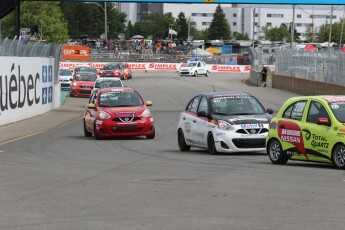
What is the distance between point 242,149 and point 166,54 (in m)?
89.5

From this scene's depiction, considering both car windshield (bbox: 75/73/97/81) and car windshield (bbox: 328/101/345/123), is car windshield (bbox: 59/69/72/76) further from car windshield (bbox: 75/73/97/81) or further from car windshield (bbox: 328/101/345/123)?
car windshield (bbox: 328/101/345/123)

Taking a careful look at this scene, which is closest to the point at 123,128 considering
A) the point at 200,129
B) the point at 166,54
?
the point at 200,129

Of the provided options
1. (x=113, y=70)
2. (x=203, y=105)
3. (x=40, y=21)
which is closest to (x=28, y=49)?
(x=203, y=105)

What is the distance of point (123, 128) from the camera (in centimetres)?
2534

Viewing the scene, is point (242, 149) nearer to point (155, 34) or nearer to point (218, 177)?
point (218, 177)

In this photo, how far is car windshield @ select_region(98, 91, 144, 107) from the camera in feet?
86.7

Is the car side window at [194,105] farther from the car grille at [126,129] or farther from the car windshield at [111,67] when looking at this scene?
the car windshield at [111,67]

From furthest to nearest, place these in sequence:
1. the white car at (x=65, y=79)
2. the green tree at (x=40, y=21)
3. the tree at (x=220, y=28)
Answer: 1. the tree at (x=220, y=28)
2. the green tree at (x=40, y=21)
3. the white car at (x=65, y=79)

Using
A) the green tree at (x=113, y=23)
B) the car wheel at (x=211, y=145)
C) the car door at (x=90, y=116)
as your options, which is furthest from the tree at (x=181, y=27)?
the car wheel at (x=211, y=145)

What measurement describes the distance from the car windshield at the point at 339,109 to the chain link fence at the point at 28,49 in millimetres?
17308

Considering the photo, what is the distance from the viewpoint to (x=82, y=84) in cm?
5228

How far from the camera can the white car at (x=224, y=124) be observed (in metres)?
19.6

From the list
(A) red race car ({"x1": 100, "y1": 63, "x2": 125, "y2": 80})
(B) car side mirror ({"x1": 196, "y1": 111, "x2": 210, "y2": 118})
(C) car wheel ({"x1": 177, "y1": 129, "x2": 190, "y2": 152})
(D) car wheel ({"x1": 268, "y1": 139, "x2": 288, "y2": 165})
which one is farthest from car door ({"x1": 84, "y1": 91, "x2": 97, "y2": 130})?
(A) red race car ({"x1": 100, "y1": 63, "x2": 125, "y2": 80})

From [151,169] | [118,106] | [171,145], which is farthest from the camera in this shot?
[118,106]
